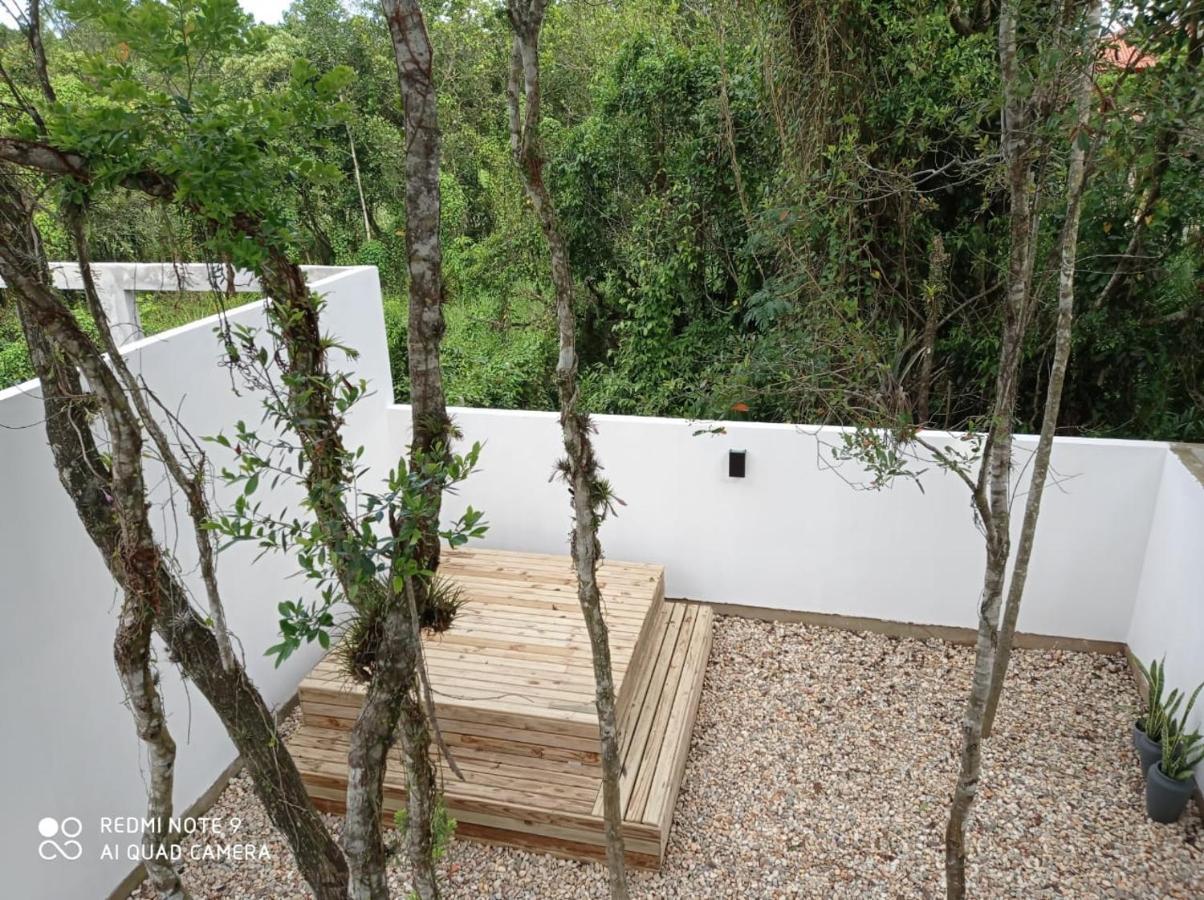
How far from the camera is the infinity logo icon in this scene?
2.97 meters

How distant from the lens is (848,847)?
346 centimetres

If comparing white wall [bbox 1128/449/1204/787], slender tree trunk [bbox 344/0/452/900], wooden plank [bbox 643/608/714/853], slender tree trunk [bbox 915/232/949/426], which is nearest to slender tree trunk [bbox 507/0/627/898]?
slender tree trunk [bbox 344/0/452/900]

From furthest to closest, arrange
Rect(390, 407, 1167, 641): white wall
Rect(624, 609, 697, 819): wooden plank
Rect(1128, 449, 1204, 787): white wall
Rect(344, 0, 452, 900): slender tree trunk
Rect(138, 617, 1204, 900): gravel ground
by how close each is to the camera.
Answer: Rect(390, 407, 1167, 641): white wall < Rect(1128, 449, 1204, 787): white wall < Rect(624, 609, 697, 819): wooden plank < Rect(138, 617, 1204, 900): gravel ground < Rect(344, 0, 452, 900): slender tree trunk

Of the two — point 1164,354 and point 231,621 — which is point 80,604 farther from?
point 1164,354

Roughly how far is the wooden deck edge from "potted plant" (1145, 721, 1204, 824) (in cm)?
121

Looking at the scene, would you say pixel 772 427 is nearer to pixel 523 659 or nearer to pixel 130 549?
pixel 523 659

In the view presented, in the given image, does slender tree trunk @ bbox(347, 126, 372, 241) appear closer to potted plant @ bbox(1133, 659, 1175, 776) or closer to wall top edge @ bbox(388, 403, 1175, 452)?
wall top edge @ bbox(388, 403, 1175, 452)

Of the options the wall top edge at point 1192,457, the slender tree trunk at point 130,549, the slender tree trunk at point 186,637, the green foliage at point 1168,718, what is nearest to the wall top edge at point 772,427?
the wall top edge at point 1192,457

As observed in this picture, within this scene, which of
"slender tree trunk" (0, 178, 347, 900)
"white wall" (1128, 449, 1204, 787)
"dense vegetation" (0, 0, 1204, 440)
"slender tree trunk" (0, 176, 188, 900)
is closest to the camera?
"slender tree trunk" (0, 176, 188, 900)

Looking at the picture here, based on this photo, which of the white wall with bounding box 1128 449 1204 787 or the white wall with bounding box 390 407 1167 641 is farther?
the white wall with bounding box 390 407 1167 641

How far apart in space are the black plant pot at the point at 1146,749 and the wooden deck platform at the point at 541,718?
206cm

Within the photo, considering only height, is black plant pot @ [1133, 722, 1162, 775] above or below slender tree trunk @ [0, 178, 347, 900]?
below

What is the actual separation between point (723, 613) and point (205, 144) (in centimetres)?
419

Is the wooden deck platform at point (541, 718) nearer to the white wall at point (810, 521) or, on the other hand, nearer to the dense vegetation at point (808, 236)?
the white wall at point (810, 521)
